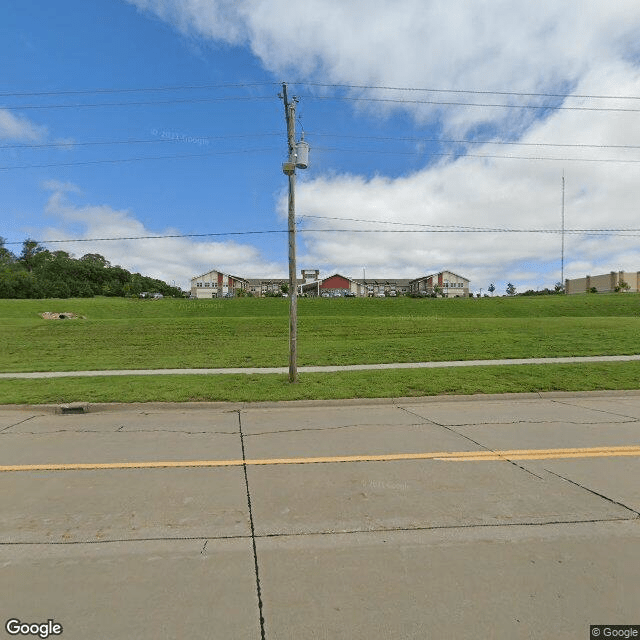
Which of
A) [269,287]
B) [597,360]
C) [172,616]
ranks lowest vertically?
[172,616]

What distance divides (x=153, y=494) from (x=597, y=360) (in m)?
13.9

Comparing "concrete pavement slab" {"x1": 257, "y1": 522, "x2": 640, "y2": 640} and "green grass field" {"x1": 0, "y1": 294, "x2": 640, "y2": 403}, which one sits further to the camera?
"green grass field" {"x1": 0, "y1": 294, "x2": 640, "y2": 403}

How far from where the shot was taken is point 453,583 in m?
2.44

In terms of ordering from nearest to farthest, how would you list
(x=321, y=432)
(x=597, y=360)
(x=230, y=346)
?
(x=321, y=432), (x=597, y=360), (x=230, y=346)

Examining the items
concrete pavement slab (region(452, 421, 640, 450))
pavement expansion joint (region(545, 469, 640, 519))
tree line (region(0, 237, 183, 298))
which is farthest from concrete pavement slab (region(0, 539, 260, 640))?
tree line (region(0, 237, 183, 298))

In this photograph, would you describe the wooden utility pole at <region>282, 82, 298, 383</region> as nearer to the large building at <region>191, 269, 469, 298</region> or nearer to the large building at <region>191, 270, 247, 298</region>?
the large building at <region>191, 269, 469, 298</region>

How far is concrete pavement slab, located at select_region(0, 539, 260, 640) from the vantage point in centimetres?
212

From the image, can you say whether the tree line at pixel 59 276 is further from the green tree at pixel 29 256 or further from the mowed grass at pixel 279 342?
the mowed grass at pixel 279 342

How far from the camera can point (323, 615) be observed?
86.2 inches

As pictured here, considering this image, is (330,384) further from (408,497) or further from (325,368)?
(408,497)

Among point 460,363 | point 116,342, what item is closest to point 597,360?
point 460,363

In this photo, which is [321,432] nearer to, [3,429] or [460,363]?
[3,429]

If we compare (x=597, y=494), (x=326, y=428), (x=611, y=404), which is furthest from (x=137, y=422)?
(x=611, y=404)

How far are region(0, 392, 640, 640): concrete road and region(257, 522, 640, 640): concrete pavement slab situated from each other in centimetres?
Answer: 1
